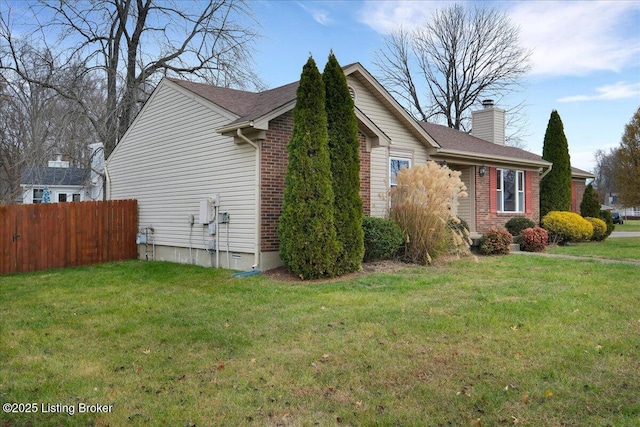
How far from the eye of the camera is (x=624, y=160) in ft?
89.6

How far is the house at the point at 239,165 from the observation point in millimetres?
9969

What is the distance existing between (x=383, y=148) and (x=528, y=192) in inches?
287

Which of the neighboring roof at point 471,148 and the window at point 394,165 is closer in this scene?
the window at point 394,165

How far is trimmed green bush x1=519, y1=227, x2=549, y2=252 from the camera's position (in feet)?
46.0

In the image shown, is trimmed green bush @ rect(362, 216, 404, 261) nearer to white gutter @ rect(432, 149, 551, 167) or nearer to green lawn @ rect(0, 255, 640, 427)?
green lawn @ rect(0, 255, 640, 427)

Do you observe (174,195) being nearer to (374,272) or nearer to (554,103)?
(374,272)

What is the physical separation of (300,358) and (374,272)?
4.89 m

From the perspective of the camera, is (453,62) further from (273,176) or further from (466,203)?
(273,176)

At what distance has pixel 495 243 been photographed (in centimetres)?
1290

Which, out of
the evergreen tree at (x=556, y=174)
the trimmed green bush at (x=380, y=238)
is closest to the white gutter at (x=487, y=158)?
the evergreen tree at (x=556, y=174)

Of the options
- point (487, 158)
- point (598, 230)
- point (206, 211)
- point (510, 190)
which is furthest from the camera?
point (598, 230)

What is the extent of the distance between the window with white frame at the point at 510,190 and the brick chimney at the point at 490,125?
3.04m

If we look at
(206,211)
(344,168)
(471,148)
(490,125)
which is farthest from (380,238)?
(490,125)

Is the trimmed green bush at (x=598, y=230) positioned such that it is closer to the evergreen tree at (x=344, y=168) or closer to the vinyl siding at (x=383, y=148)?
the vinyl siding at (x=383, y=148)
